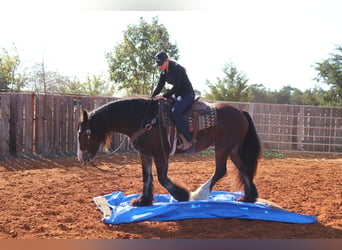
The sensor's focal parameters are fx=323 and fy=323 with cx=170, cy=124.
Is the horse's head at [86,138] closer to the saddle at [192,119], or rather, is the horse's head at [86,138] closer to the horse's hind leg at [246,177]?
the saddle at [192,119]

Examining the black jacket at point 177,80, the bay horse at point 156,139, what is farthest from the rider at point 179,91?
the bay horse at point 156,139

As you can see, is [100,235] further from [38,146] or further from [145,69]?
[145,69]

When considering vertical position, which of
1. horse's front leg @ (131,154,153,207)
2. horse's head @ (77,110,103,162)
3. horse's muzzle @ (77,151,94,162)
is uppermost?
horse's head @ (77,110,103,162)

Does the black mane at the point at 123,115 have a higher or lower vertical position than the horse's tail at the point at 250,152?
higher

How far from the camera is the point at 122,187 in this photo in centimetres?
668

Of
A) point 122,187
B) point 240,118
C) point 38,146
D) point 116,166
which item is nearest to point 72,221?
point 122,187

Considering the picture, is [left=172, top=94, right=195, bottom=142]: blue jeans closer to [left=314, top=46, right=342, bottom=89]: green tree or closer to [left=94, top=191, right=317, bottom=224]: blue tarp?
[left=94, top=191, right=317, bottom=224]: blue tarp

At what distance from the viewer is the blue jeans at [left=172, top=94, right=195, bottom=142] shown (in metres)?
4.97

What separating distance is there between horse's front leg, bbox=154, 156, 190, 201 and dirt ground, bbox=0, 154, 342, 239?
62 cm

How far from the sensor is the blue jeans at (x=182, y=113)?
4973 mm

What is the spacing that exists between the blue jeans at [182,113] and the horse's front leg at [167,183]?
0.51m

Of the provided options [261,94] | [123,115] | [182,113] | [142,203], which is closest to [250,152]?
[182,113]

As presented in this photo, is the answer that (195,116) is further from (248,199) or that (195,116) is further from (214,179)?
(248,199)

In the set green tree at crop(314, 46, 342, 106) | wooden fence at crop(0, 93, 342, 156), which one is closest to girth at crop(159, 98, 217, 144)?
wooden fence at crop(0, 93, 342, 156)
